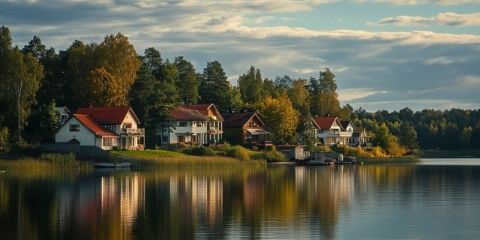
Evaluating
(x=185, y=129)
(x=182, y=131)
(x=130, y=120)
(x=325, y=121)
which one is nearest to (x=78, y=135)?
(x=130, y=120)

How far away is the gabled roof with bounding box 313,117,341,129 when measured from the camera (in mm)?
137475

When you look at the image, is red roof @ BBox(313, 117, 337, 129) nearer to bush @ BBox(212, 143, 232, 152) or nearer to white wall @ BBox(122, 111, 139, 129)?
bush @ BBox(212, 143, 232, 152)

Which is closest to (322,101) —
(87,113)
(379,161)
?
(379,161)

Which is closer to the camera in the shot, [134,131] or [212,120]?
[134,131]

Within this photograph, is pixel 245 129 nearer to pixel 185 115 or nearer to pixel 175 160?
pixel 185 115

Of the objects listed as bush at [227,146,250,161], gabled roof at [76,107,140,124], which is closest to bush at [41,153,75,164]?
gabled roof at [76,107,140,124]

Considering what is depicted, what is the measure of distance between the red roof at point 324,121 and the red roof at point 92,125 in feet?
167

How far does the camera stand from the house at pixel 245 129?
117 m

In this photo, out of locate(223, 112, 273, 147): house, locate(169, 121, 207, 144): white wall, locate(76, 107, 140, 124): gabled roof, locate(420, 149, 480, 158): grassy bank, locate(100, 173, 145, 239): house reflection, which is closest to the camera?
locate(100, 173, 145, 239): house reflection

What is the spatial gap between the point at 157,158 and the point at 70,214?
156 feet

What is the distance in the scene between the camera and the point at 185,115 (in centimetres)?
10912

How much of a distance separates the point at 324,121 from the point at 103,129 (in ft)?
174

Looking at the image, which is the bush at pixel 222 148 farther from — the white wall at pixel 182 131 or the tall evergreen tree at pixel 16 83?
the tall evergreen tree at pixel 16 83

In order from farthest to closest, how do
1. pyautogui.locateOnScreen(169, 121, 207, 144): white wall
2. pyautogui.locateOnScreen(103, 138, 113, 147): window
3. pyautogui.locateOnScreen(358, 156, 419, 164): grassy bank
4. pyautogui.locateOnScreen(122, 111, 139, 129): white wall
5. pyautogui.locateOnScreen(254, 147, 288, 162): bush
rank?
pyautogui.locateOnScreen(358, 156, 419, 164): grassy bank, pyautogui.locateOnScreen(169, 121, 207, 144): white wall, pyautogui.locateOnScreen(254, 147, 288, 162): bush, pyautogui.locateOnScreen(122, 111, 139, 129): white wall, pyautogui.locateOnScreen(103, 138, 113, 147): window
